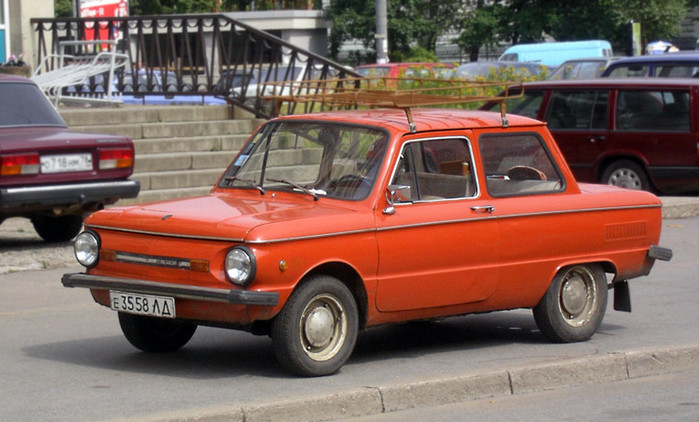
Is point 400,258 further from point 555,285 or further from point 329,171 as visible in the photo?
point 555,285

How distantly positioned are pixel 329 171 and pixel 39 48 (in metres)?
13.4

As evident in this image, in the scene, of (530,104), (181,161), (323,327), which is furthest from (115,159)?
(530,104)

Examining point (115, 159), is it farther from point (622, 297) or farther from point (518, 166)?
point (622, 297)

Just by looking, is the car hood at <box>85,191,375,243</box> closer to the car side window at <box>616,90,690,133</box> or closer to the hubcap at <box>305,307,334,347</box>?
the hubcap at <box>305,307,334,347</box>

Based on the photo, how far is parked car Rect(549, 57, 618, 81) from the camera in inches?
1141

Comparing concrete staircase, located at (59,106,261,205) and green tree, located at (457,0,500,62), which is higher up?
green tree, located at (457,0,500,62)

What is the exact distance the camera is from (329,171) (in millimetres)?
7281

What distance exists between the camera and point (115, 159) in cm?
1191

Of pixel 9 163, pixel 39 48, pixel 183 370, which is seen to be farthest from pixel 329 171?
pixel 39 48

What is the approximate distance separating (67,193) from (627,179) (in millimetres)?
8066

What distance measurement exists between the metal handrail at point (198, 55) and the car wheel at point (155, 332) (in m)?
10.2

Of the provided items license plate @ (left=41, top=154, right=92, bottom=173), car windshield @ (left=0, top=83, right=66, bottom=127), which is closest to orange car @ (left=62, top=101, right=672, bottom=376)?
license plate @ (left=41, top=154, right=92, bottom=173)

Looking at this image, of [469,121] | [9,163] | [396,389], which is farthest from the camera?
[9,163]

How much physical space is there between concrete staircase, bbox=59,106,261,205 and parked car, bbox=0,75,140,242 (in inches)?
92.7
